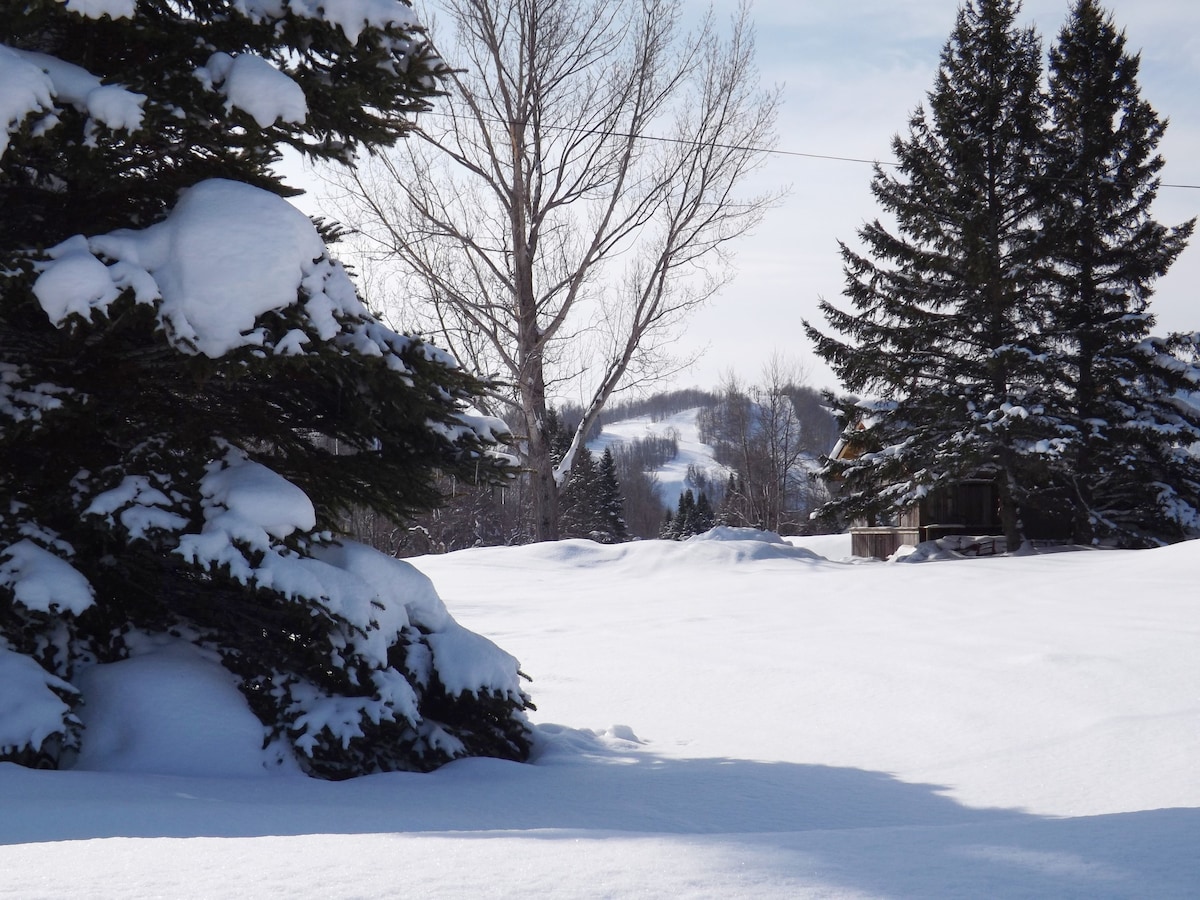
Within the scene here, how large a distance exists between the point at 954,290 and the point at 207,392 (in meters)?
16.0

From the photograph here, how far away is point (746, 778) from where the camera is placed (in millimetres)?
3705

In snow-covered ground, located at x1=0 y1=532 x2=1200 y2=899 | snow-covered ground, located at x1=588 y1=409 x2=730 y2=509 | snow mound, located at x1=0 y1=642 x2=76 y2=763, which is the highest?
snow-covered ground, located at x1=588 y1=409 x2=730 y2=509

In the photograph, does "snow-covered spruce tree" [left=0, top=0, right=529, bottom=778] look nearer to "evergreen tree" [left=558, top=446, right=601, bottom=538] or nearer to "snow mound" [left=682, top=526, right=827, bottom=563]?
"snow mound" [left=682, top=526, right=827, bottom=563]

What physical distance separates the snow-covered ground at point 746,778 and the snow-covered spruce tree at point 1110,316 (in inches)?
383

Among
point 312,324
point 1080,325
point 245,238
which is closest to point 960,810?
point 312,324

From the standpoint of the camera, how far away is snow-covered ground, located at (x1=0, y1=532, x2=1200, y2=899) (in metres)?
1.80

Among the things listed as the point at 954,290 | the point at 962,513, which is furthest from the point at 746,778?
the point at 962,513

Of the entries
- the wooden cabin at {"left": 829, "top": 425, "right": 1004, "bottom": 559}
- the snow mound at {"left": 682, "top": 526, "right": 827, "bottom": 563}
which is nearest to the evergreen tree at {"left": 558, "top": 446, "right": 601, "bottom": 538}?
the wooden cabin at {"left": 829, "top": 425, "right": 1004, "bottom": 559}

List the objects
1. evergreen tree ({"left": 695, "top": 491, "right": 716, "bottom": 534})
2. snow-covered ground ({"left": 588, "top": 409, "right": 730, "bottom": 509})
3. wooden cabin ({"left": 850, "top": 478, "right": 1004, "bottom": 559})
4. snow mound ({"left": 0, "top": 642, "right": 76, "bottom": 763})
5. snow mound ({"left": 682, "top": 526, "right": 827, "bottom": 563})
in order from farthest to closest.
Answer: snow-covered ground ({"left": 588, "top": 409, "right": 730, "bottom": 509})
evergreen tree ({"left": 695, "top": 491, "right": 716, "bottom": 534})
wooden cabin ({"left": 850, "top": 478, "right": 1004, "bottom": 559})
snow mound ({"left": 682, "top": 526, "right": 827, "bottom": 563})
snow mound ({"left": 0, "top": 642, "right": 76, "bottom": 763})

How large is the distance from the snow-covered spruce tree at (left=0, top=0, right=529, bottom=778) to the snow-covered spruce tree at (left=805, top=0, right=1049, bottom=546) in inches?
550

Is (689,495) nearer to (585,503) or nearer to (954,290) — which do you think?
(585,503)

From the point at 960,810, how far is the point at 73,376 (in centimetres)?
377

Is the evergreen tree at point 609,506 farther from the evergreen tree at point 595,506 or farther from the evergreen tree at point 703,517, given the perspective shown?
the evergreen tree at point 703,517

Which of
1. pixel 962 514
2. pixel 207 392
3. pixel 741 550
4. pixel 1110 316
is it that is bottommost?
pixel 741 550
